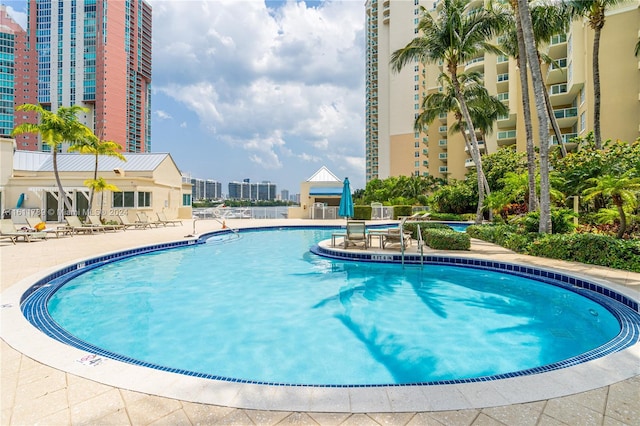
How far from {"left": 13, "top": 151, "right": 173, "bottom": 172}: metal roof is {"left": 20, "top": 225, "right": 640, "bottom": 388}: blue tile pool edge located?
15194mm

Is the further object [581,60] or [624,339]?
[581,60]

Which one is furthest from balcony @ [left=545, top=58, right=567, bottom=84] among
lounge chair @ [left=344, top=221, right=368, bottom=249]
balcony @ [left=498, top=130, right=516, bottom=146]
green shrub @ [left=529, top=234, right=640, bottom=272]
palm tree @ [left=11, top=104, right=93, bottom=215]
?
palm tree @ [left=11, top=104, right=93, bottom=215]

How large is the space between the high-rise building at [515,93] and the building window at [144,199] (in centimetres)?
1891

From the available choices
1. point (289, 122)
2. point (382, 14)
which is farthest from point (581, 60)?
point (382, 14)

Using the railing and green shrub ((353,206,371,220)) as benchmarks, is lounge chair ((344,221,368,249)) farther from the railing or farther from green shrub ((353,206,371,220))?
the railing

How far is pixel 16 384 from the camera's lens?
2.71 metres

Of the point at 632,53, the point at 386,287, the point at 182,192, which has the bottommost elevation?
the point at 386,287

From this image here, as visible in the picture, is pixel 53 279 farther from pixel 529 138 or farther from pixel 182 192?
pixel 182 192

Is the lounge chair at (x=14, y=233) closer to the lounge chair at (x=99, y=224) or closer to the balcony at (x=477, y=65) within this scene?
the lounge chair at (x=99, y=224)

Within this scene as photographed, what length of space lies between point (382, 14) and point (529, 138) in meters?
79.2

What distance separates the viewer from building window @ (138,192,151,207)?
21422mm

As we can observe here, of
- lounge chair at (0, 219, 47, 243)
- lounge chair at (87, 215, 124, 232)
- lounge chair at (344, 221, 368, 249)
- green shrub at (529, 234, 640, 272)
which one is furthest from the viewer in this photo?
lounge chair at (87, 215, 124, 232)

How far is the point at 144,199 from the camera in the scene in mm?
21750

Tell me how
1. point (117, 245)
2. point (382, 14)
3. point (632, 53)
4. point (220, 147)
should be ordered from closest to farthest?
point (117, 245) → point (632, 53) → point (220, 147) → point (382, 14)
